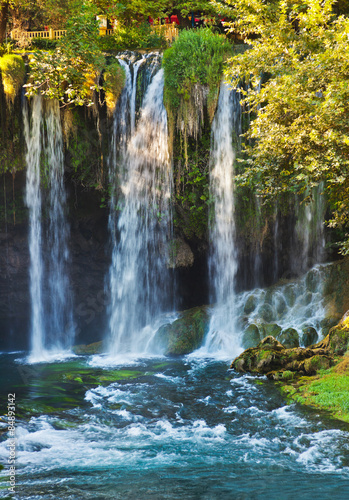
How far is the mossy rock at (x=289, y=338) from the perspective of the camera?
1250 centimetres

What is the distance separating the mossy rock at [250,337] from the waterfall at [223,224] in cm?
35

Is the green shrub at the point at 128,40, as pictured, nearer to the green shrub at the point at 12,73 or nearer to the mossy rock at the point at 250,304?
the green shrub at the point at 12,73

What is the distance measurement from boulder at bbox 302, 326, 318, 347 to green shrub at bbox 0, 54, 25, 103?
37.3ft

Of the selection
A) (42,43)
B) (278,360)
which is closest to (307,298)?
(278,360)

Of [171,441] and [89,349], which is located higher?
[89,349]

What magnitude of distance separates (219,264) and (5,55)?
31.5ft

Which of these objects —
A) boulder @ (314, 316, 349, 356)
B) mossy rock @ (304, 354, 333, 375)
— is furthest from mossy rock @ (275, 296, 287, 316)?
mossy rock @ (304, 354, 333, 375)

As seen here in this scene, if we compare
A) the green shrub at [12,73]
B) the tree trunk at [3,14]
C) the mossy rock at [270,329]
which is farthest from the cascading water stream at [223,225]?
the tree trunk at [3,14]

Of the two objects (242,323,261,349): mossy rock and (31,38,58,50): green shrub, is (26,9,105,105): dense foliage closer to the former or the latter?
(31,38,58,50): green shrub

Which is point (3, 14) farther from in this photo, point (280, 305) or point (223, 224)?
point (280, 305)

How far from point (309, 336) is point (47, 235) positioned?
30.8 feet

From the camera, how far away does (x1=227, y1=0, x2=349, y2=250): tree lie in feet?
28.0

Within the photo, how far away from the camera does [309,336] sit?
41.7 ft

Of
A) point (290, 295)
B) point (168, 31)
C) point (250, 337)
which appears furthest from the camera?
point (168, 31)
